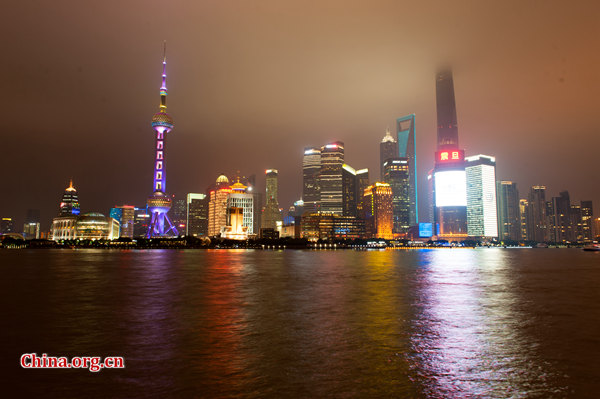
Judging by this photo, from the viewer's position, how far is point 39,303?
3247cm

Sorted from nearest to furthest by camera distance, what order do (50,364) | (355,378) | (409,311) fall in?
(355,378) < (50,364) < (409,311)

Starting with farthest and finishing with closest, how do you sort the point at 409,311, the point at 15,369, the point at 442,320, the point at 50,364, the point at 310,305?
the point at 310,305 → the point at 409,311 → the point at 442,320 → the point at 50,364 → the point at 15,369

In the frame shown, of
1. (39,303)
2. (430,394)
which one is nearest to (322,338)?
(430,394)

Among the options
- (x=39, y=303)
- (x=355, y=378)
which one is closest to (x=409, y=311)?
(x=355, y=378)

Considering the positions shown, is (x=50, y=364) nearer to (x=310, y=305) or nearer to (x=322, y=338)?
(x=322, y=338)

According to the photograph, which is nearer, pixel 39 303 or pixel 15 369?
pixel 15 369

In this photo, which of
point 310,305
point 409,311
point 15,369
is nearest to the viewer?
point 15,369

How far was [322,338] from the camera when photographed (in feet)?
65.0

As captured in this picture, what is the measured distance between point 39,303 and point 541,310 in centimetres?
3898

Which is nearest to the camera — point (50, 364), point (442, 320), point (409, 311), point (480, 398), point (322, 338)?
point (480, 398)

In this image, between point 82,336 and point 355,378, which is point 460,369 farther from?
point 82,336

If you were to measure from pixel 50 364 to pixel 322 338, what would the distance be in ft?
38.2

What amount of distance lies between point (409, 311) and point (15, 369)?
22.8 metres

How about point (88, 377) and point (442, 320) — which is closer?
point (88, 377)
